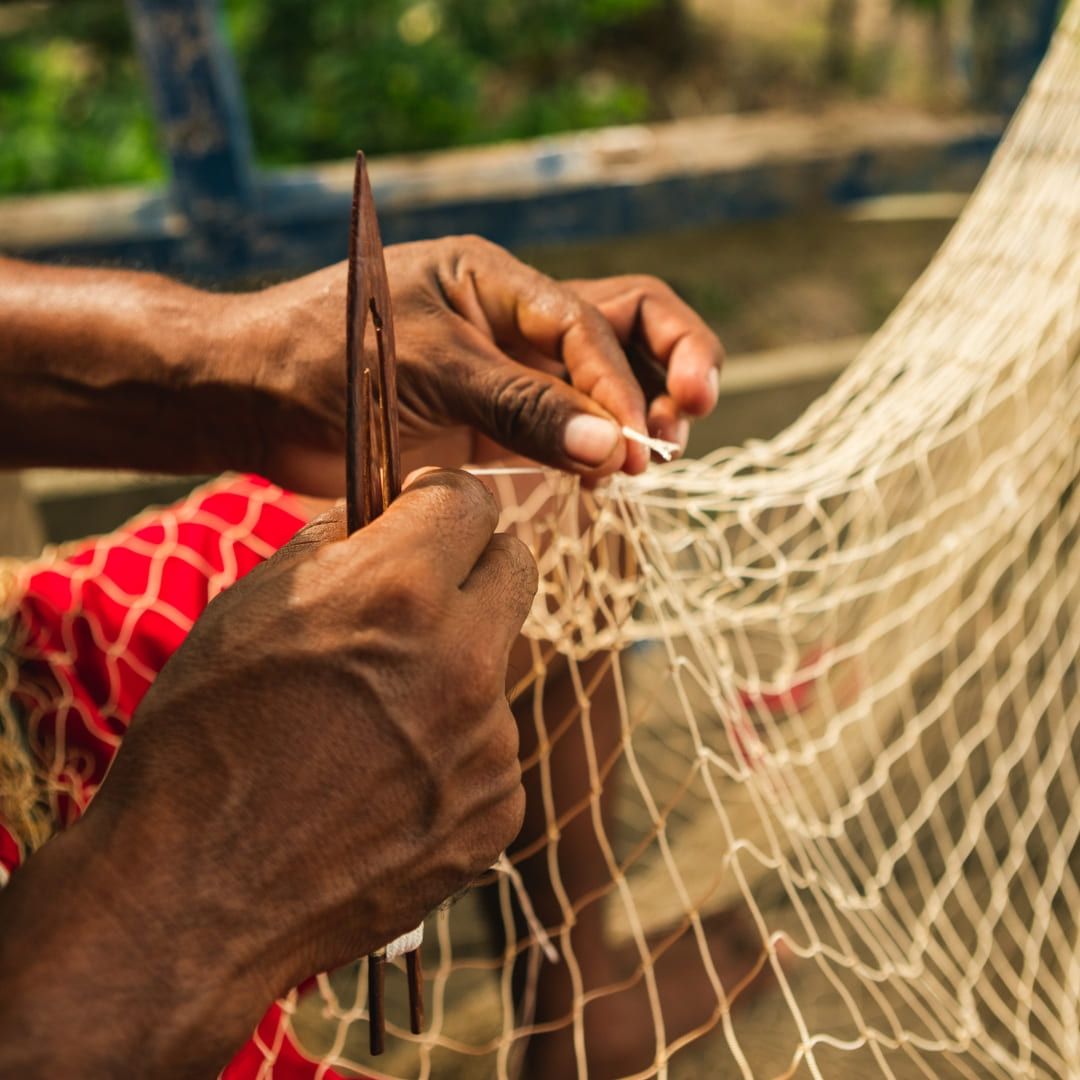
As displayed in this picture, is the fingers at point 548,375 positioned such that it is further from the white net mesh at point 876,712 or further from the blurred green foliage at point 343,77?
the blurred green foliage at point 343,77

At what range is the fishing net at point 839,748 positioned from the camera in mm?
1058

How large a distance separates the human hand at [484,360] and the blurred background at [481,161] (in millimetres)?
522

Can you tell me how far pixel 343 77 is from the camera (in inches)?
107

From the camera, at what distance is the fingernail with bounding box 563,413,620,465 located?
29.0 inches

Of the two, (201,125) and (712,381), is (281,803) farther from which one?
(201,125)

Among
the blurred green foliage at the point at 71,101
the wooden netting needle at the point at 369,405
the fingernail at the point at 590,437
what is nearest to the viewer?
the wooden netting needle at the point at 369,405

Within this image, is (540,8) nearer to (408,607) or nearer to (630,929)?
(630,929)

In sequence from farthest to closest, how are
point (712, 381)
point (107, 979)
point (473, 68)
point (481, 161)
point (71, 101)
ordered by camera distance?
point (71, 101)
point (473, 68)
point (481, 161)
point (712, 381)
point (107, 979)

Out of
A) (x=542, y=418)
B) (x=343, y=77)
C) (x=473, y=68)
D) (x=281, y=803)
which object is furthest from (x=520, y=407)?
(x=473, y=68)

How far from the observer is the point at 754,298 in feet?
7.90

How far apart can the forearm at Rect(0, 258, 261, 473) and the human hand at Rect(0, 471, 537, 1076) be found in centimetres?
49

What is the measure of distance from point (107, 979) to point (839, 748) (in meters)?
1.28

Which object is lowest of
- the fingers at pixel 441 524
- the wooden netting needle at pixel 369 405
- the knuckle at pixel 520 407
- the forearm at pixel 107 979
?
the forearm at pixel 107 979

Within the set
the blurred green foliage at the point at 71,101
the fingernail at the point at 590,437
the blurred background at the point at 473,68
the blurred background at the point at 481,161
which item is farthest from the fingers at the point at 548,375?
the blurred green foliage at the point at 71,101
